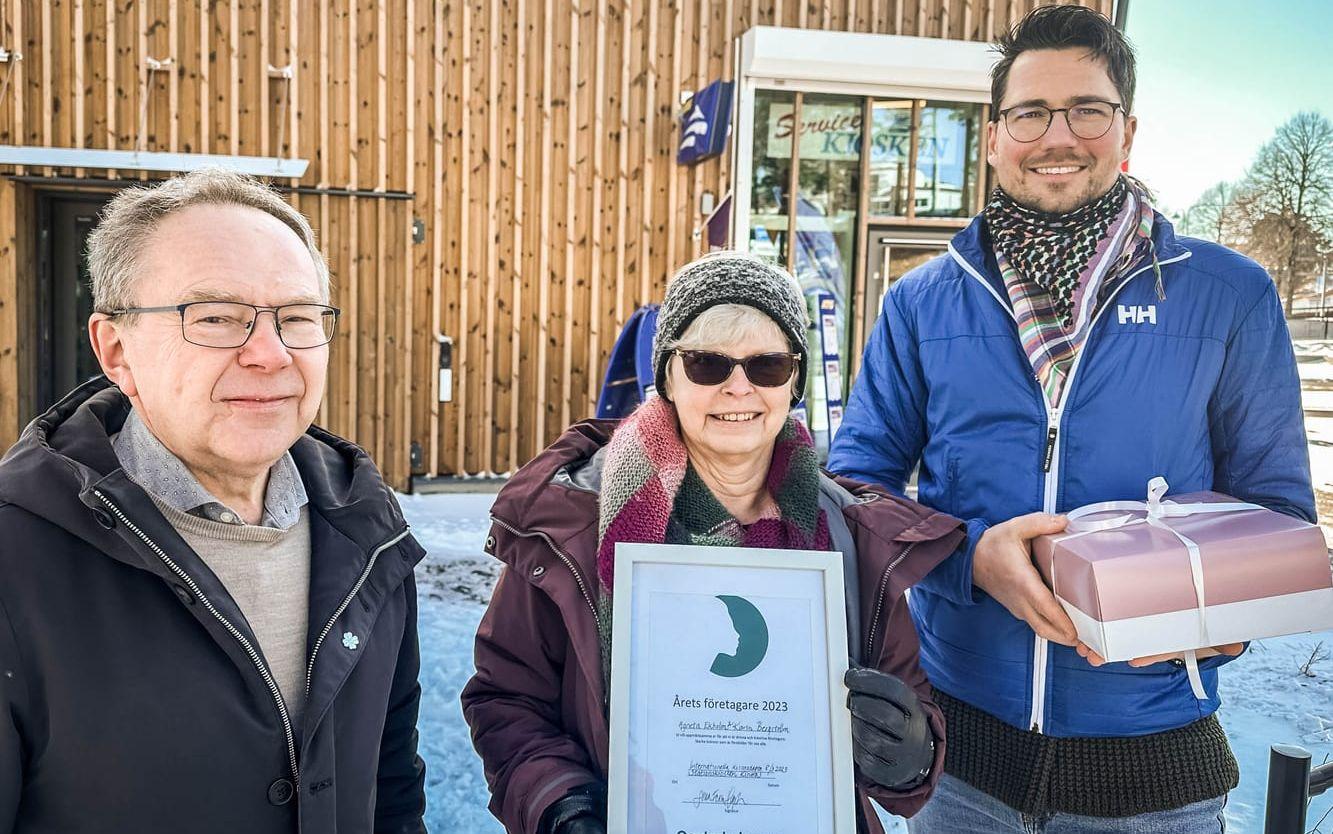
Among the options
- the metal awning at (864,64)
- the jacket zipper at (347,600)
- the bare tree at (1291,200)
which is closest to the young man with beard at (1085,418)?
the jacket zipper at (347,600)

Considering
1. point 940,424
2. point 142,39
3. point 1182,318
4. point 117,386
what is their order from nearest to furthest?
Result: point 117,386, point 1182,318, point 940,424, point 142,39

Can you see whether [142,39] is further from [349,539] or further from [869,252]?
[349,539]

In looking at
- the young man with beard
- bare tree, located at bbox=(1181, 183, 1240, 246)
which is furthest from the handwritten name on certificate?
bare tree, located at bbox=(1181, 183, 1240, 246)

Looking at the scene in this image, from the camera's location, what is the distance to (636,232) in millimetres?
8117

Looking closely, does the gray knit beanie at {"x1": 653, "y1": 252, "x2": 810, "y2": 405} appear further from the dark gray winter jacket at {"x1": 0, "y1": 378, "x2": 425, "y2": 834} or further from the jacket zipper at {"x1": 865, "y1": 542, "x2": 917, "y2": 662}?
the dark gray winter jacket at {"x1": 0, "y1": 378, "x2": 425, "y2": 834}

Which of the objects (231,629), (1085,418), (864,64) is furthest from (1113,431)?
(864,64)

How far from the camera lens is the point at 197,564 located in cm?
129

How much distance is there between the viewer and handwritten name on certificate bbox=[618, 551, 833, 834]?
4.41 ft

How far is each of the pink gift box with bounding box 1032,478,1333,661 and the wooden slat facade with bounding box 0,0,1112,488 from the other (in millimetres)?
6805

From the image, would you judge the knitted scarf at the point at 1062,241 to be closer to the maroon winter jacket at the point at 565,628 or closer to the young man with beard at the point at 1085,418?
the young man with beard at the point at 1085,418

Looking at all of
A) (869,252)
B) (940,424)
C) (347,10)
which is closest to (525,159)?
(347,10)

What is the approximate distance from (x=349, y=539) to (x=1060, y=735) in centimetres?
132

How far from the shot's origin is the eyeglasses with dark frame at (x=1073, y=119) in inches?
65.7
